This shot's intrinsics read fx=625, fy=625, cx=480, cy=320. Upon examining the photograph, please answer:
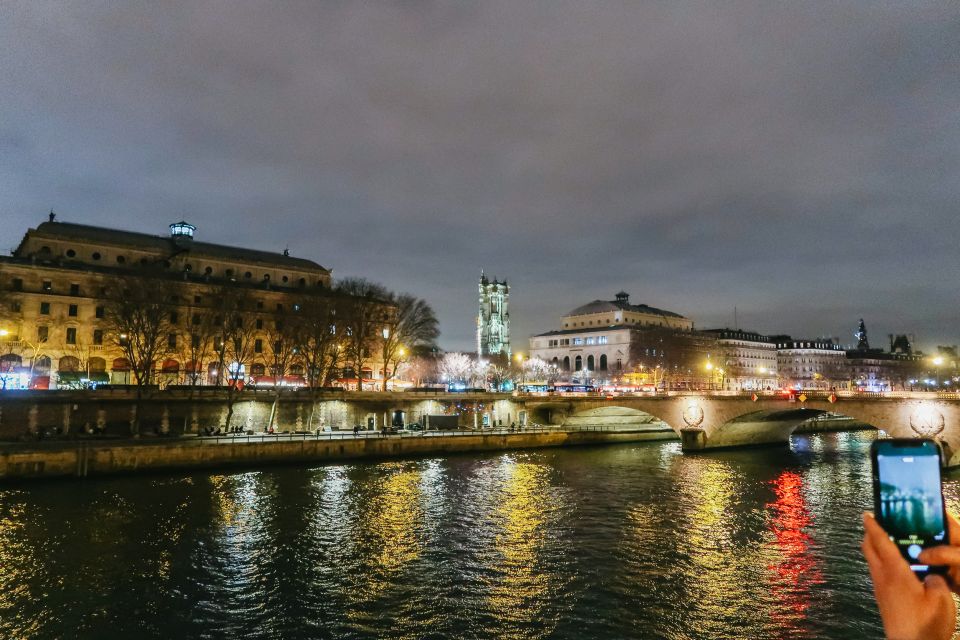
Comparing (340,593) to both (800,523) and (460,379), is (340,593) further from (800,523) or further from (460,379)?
(460,379)

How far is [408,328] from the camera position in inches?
3356

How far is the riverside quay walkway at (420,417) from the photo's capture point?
50.1m

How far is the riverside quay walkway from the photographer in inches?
1971

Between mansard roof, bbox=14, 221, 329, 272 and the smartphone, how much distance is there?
3733 inches

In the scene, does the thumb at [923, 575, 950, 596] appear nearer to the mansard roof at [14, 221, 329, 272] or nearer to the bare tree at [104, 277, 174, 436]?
the bare tree at [104, 277, 174, 436]

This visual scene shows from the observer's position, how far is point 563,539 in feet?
94.1

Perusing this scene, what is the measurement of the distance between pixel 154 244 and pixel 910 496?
326ft

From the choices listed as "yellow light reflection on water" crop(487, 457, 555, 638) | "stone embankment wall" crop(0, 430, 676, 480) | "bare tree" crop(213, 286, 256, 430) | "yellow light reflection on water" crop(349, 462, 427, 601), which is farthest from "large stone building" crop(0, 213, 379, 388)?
"yellow light reflection on water" crop(487, 457, 555, 638)

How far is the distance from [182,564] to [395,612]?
991 cm

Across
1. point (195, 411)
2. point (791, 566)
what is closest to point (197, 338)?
point (195, 411)

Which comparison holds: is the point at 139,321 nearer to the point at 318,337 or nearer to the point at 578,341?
the point at 318,337

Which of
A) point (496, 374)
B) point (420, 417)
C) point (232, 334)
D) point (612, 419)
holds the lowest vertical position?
point (612, 419)

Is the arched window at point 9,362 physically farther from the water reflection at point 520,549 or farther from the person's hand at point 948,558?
the person's hand at point 948,558

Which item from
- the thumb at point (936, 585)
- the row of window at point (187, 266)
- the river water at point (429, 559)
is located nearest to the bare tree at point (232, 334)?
the row of window at point (187, 266)
